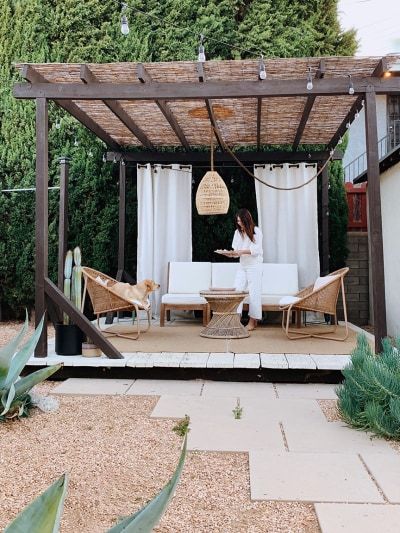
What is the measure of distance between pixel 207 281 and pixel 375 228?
308 cm

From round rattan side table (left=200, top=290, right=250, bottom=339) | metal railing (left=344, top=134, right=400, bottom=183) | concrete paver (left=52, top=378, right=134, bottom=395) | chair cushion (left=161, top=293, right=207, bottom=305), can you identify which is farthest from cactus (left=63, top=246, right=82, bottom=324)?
metal railing (left=344, top=134, right=400, bottom=183)

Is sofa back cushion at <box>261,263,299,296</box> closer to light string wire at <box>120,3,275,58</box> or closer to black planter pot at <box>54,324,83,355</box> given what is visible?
black planter pot at <box>54,324,83,355</box>

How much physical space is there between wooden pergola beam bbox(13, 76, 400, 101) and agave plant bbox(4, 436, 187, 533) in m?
3.94

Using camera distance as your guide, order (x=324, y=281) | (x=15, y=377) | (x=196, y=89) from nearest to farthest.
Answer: (x=15, y=377), (x=196, y=89), (x=324, y=281)

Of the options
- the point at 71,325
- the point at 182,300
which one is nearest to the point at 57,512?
the point at 71,325

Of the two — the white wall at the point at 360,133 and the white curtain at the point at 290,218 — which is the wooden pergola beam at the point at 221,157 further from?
the white wall at the point at 360,133

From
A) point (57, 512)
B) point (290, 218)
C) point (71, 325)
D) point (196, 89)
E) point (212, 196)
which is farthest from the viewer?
point (290, 218)

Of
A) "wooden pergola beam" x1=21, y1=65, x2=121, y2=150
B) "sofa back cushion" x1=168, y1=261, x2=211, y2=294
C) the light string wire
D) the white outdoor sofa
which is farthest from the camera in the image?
the light string wire

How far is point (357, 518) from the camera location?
2.07m

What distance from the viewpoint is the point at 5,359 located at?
3.12m

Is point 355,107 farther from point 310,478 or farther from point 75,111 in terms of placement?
point 310,478

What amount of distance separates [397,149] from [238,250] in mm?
2078

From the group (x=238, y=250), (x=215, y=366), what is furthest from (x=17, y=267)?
(x=215, y=366)

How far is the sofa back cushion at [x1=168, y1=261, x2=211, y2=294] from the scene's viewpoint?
713 cm
